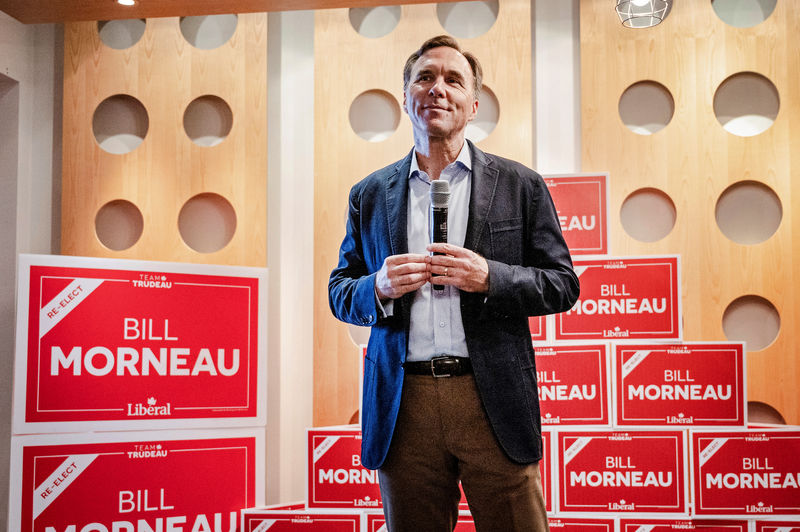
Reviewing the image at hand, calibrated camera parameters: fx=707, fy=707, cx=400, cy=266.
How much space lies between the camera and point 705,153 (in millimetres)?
3203

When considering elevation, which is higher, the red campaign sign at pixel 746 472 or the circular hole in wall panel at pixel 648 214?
the circular hole in wall panel at pixel 648 214

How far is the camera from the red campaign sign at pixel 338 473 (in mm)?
2801

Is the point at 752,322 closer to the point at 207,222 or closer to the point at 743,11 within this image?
the point at 743,11

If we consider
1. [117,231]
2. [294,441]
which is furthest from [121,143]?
[294,441]

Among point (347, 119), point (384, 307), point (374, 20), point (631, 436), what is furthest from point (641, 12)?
point (384, 307)

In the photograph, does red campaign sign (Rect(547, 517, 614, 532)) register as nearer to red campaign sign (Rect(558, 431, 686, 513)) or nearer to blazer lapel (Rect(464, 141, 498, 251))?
red campaign sign (Rect(558, 431, 686, 513))

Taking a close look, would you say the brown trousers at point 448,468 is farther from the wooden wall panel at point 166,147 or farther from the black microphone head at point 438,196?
the wooden wall panel at point 166,147

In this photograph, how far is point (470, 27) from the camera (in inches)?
136

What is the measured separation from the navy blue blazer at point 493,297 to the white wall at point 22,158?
2394 millimetres

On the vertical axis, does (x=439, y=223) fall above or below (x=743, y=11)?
below

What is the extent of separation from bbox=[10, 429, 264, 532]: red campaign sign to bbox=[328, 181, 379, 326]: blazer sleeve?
1.49 meters

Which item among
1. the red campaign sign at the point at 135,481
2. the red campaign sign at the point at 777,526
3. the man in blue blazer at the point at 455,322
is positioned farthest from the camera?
the red campaign sign at the point at 777,526

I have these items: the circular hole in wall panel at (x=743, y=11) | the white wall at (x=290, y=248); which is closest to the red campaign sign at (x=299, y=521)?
the white wall at (x=290, y=248)

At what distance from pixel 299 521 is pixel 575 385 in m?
1.21
